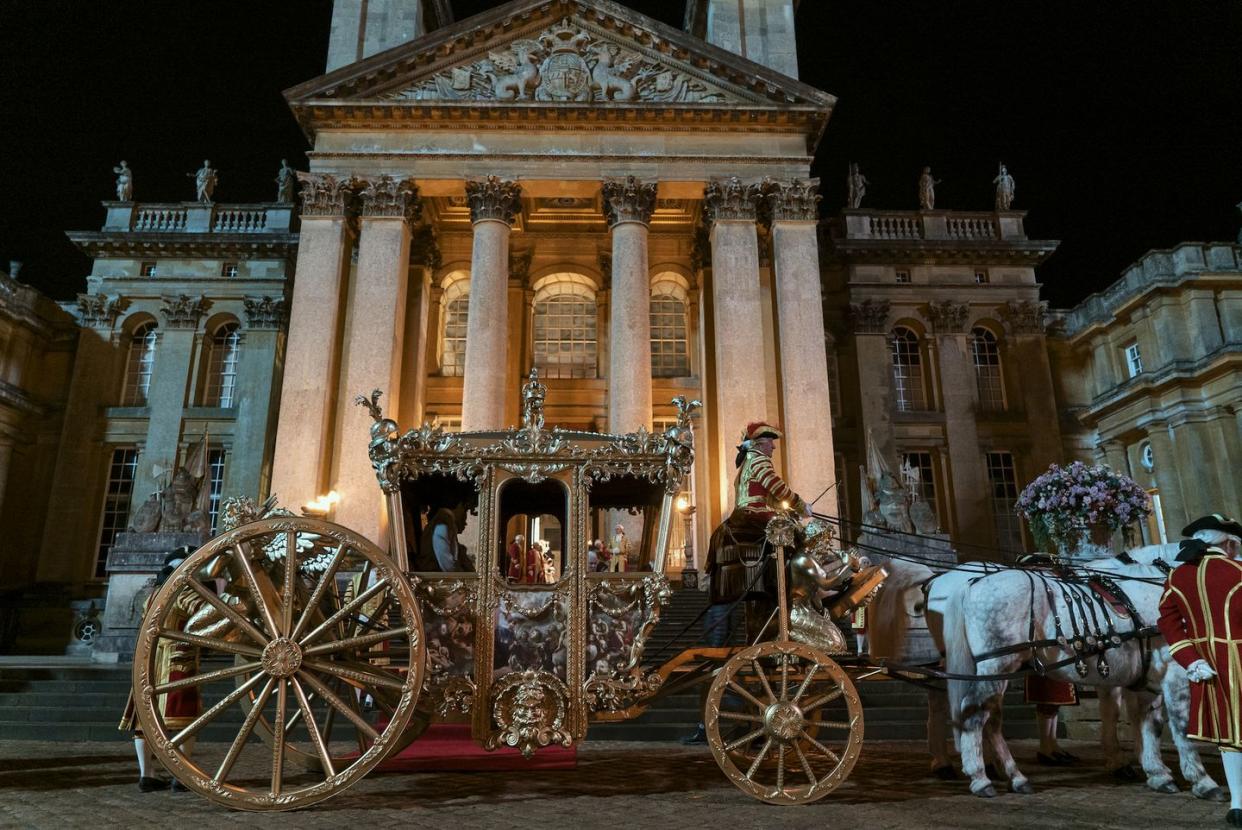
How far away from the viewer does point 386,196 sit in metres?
20.3

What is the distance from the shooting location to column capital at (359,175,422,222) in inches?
797

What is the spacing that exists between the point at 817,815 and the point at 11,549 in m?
30.8

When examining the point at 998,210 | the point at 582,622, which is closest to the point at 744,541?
the point at 582,622

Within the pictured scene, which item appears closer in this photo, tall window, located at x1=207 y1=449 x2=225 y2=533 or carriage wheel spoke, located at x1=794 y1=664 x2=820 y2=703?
carriage wheel spoke, located at x1=794 y1=664 x2=820 y2=703

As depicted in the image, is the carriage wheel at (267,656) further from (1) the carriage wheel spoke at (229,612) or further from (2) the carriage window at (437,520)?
(2) the carriage window at (437,520)

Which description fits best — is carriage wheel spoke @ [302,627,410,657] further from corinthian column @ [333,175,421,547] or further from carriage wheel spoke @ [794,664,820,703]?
corinthian column @ [333,175,421,547]

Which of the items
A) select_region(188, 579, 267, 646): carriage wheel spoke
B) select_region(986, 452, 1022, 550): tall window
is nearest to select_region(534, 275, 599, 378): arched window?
select_region(986, 452, 1022, 550): tall window

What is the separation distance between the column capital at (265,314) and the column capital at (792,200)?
16.9 m

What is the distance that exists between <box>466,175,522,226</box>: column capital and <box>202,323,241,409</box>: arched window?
12.1 meters

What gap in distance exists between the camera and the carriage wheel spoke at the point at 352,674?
5.61 metres

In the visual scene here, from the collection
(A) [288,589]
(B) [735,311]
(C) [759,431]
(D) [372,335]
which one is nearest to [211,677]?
(A) [288,589]

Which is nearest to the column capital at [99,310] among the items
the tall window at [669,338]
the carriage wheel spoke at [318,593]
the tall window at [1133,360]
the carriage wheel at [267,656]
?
the tall window at [669,338]

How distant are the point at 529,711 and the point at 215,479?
23630 mm

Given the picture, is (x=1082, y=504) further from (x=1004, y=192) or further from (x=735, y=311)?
(x=1004, y=192)
